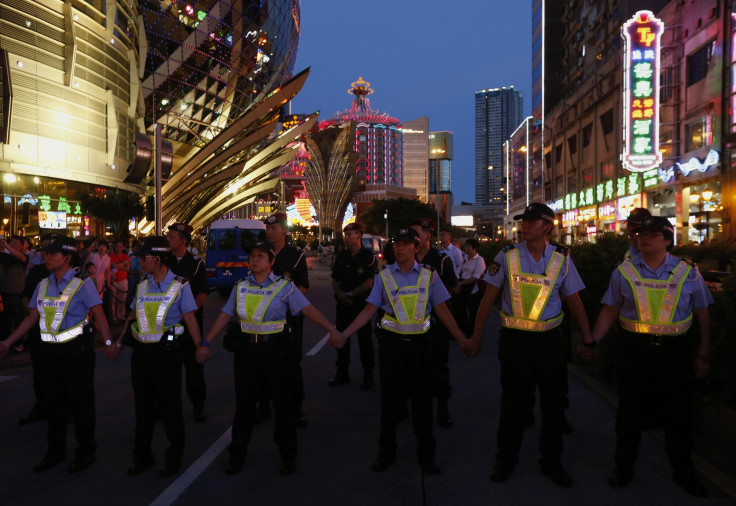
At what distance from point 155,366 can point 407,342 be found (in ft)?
6.31

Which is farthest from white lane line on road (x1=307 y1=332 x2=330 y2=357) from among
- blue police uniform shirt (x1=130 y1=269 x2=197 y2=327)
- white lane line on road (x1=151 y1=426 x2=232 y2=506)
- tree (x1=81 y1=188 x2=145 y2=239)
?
tree (x1=81 y1=188 x2=145 y2=239)

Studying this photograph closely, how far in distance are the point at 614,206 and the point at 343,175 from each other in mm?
104294

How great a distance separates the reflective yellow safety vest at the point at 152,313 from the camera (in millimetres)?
4496

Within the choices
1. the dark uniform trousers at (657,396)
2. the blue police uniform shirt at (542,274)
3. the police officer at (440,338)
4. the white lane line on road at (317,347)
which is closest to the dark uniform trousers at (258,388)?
the police officer at (440,338)

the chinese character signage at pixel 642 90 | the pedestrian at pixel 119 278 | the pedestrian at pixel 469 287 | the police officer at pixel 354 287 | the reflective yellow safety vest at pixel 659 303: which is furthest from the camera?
the chinese character signage at pixel 642 90

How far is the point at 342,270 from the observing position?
7.25 meters

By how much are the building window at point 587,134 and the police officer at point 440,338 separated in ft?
143

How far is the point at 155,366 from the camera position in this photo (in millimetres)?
4449

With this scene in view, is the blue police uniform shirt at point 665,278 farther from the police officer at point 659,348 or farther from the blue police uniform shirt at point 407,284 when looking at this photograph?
the blue police uniform shirt at point 407,284

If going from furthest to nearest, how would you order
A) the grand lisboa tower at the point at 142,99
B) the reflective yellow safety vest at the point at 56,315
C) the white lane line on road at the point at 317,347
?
the grand lisboa tower at the point at 142,99 → the white lane line on road at the point at 317,347 → the reflective yellow safety vest at the point at 56,315

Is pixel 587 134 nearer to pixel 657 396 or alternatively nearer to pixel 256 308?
pixel 657 396

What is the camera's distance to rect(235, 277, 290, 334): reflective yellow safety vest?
14.6 feet

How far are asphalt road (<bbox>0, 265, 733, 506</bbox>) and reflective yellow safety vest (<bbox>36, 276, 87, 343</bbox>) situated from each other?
3.40ft

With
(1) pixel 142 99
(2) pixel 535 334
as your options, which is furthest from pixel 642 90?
(1) pixel 142 99
